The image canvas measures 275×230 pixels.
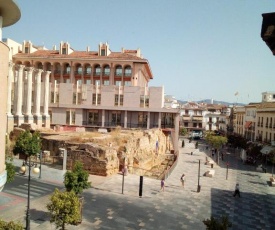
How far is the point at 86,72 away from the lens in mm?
58656

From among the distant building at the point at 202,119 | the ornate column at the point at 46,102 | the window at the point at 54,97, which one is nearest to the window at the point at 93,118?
the window at the point at 54,97

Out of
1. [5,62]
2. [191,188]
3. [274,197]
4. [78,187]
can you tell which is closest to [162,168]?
[191,188]

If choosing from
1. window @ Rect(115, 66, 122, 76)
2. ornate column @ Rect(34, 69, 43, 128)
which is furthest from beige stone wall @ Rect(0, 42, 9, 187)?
window @ Rect(115, 66, 122, 76)

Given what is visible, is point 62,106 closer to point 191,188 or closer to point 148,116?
point 148,116

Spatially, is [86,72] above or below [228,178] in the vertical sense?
above

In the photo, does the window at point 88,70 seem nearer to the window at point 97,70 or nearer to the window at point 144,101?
the window at point 97,70

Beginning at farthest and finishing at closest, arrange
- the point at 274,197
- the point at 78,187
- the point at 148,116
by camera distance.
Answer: the point at 148,116
the point at 274,197
the point at 78,187

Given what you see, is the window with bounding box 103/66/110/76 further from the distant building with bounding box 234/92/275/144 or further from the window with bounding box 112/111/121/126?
the distant building with bounding box 234/92/275/144

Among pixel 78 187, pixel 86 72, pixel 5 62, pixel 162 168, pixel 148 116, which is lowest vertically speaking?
pixel 162 168

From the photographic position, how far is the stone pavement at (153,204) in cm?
1808

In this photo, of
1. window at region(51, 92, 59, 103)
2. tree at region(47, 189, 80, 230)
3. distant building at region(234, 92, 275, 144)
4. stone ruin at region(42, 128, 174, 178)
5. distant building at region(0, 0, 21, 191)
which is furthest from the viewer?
window at region(51, 92, 59, 103)

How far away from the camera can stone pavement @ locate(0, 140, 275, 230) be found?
1808cm

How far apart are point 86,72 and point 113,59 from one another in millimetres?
6445

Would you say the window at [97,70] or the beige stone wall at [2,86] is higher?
the window at [97,70]
